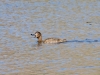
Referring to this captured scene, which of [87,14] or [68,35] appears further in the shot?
[87,14]

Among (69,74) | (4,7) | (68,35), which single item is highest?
(4,7)

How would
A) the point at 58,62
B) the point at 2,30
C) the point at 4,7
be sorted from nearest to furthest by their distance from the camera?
the point at 58,62, the point at 2,30, the point at 4,7

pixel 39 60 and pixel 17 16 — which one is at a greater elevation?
pixel 17 16

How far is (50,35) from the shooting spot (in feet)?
70.6

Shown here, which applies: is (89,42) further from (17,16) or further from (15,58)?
(17,16)

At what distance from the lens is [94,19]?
26141mm

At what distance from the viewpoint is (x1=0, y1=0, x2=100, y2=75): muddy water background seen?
15.0 m

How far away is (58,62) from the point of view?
15.7 meters

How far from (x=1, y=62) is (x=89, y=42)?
15.9 feet

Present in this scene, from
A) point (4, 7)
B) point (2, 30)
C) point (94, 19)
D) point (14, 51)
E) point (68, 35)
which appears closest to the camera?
point (14, 51)

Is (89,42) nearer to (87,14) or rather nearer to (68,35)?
(68,35)

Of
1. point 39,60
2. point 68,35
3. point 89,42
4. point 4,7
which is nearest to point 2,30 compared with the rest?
point 68,35

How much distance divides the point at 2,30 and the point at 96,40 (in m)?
4.95

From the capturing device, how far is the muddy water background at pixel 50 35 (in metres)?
15.0
